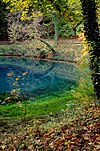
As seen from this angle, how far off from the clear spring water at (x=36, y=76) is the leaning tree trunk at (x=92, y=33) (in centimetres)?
324

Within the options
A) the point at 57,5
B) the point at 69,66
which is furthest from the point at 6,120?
the point at 69,66

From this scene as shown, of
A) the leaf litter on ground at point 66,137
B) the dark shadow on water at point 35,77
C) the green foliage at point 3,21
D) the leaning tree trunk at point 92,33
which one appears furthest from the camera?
the green foliage at point 3,21

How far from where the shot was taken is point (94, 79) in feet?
25.9

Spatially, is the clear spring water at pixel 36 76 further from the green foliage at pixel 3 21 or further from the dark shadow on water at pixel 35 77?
the green foliage at pixel 3 21

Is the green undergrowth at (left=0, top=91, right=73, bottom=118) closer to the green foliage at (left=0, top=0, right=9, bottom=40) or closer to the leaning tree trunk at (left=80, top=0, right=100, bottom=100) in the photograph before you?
the leaning tree trunk at (left=80, top=0, right=100, bottom=100)

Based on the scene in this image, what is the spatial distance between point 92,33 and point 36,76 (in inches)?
462

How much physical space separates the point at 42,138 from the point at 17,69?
612 inches

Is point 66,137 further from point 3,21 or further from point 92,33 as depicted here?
point 3,21

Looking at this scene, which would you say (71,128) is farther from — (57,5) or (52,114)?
(57,5)

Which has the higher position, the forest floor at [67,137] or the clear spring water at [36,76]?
the forest floor at [67,137]

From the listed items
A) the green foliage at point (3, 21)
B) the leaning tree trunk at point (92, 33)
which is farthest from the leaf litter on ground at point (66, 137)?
the green foliage at point (3, 21)

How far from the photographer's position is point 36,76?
62.2ft

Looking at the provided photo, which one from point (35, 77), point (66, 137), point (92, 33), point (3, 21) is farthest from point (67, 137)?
point (3, 21)

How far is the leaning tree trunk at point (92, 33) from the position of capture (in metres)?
7.30
